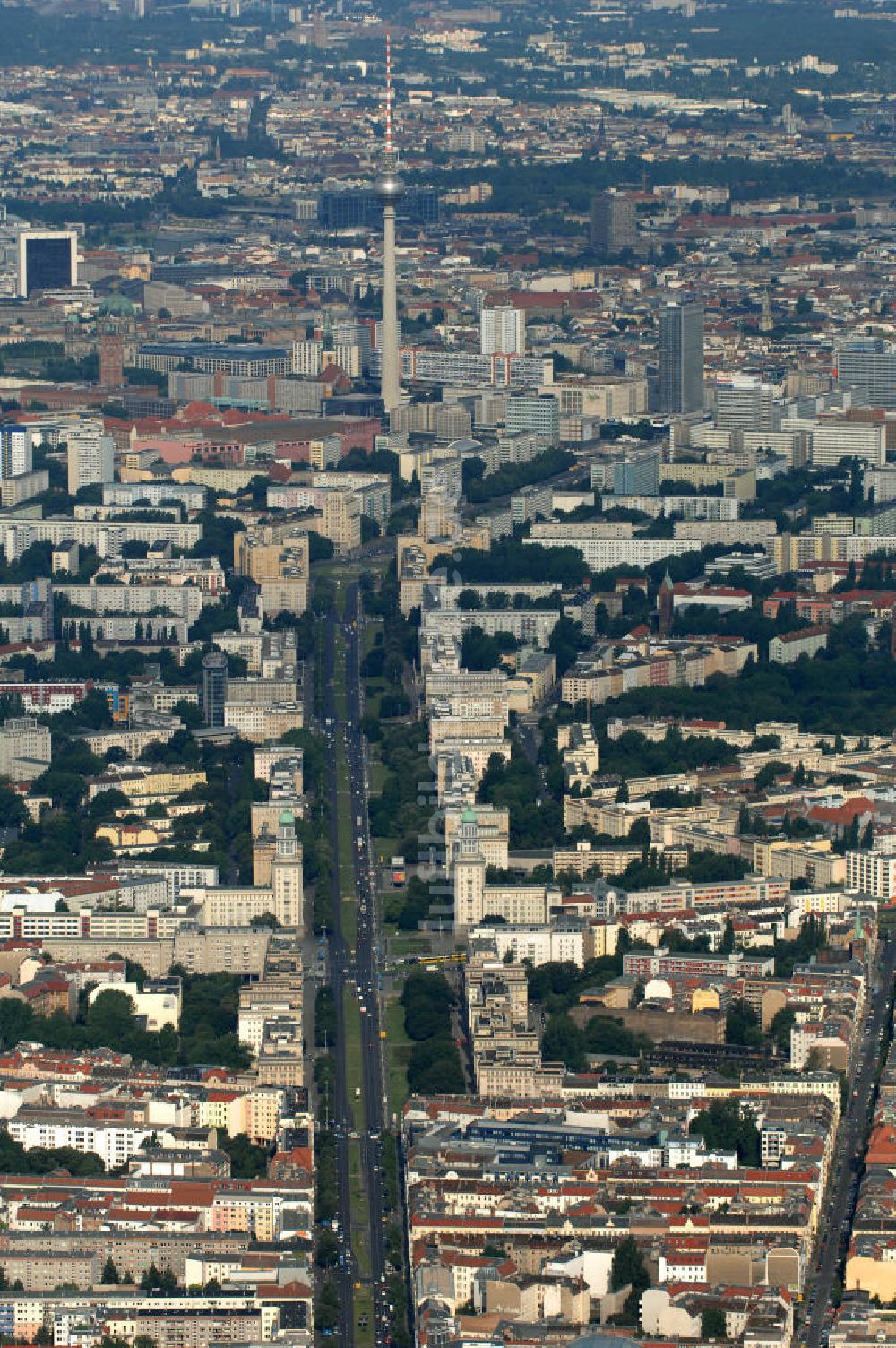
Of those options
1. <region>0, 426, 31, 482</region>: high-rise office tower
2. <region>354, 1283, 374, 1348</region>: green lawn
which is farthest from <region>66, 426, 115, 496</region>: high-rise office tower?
<region>354, 1283, 374, 1348</region>: green lawn

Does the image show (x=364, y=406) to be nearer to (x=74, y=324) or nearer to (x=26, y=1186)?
(x=74, y=324)

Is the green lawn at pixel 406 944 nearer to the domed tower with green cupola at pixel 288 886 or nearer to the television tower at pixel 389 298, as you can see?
the domed tower with green cupola at pixel 288 886

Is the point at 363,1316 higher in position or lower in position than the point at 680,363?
higher

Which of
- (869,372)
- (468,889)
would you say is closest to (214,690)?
(468,889)

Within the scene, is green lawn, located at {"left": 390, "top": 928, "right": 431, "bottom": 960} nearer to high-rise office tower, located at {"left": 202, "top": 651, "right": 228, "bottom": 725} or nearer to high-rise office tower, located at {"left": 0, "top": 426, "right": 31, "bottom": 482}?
high-rise office tower, located at {"left": 202, "top": 651, "right": 228, "bottom": 725}

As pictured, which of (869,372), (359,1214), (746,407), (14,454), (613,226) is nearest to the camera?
(359,1214)

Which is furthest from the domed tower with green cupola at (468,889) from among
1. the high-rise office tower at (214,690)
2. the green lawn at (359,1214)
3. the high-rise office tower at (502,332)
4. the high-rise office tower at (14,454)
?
the high-rise office tower at (502,332)

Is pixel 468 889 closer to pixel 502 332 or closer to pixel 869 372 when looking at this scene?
pixel 869 372
